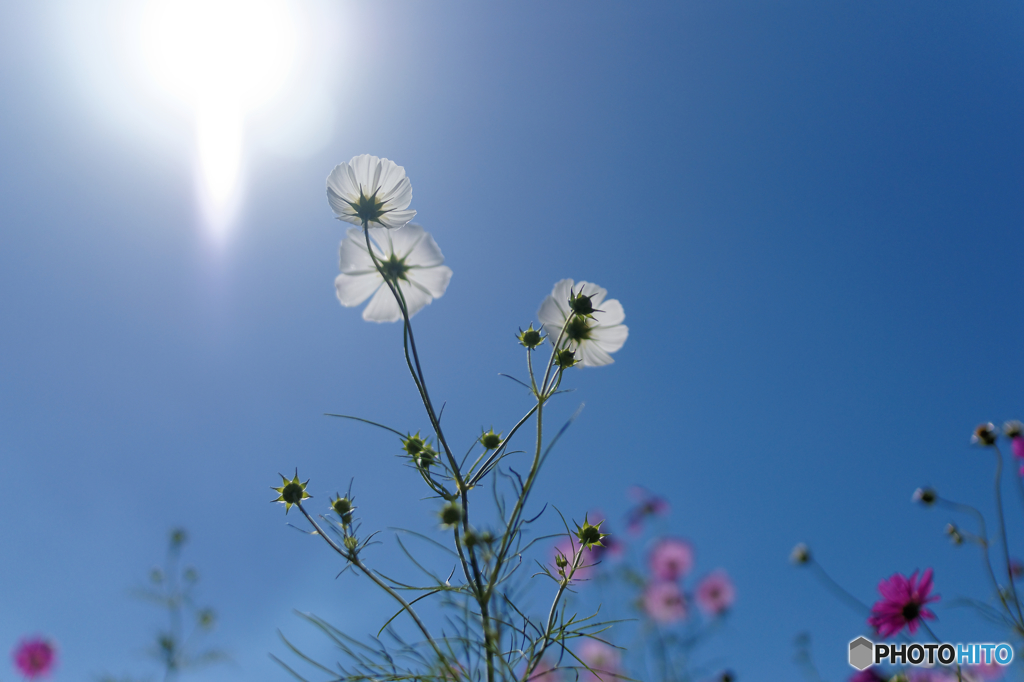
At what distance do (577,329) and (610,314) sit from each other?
0.09 meters

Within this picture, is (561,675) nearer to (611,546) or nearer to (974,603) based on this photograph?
(974,603)

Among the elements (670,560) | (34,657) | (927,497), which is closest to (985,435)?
(927,497)

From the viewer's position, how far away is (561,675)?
1.20 m

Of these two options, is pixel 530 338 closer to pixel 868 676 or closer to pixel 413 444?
pixel 413 444

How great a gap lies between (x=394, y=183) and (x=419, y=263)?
16cm

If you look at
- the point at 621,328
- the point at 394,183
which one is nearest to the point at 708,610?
the point at 621,328

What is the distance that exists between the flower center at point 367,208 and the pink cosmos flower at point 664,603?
180cm

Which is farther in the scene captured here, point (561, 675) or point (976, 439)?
point (976, 439)

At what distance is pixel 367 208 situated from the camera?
2.95 ft

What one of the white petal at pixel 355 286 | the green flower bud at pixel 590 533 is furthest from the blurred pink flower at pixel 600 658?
the white petal at pixel 355 286

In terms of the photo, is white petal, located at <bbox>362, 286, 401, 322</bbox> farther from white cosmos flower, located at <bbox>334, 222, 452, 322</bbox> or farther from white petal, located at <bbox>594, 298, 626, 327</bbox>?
white petal, located at <bbox>594, 298, 626, 327</bbox>

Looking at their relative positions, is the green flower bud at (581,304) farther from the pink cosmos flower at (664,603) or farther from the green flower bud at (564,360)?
the pink cosmos flower at (664,603)

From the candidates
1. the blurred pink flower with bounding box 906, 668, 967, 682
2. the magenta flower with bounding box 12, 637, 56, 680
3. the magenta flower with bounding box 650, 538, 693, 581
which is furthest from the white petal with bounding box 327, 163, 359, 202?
the magenta flower with bounding box 12, 637, 56, 680

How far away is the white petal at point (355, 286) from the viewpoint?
2.83 ft
